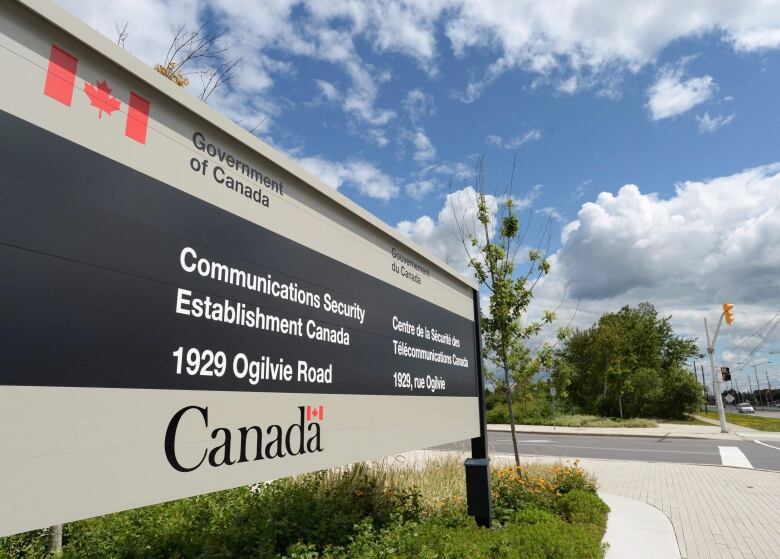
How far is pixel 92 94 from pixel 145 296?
90cm

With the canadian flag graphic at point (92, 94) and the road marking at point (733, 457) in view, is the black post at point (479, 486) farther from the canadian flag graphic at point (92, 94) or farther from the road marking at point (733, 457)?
the road marking at point (733, 457)

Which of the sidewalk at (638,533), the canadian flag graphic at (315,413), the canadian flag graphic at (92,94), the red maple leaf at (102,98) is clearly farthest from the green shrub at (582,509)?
the red maple leaf at (102,98)

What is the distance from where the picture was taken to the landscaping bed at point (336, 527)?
378cm

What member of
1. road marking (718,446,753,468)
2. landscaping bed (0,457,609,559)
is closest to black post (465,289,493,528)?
landscaping bed (0,457,609,559)

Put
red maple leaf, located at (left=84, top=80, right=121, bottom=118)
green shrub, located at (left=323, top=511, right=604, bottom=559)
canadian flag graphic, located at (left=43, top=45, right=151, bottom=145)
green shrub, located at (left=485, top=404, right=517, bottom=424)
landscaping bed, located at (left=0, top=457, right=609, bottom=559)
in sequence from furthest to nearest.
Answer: green shrub, located at (left=485, top=404, right=517, bottom=424)
landscaping bed, located at (left=0, top=457, right=609, bottom=559)
green shrub, located at (left=323, top=511, right=604, bottom=559)
red maple leaf, located at (left=84, top=80, right=121, bottom=118)
canadian flag graphic, located at (left=43, top=45, right=151, bottom=145)

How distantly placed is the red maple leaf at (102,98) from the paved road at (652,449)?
1307cm

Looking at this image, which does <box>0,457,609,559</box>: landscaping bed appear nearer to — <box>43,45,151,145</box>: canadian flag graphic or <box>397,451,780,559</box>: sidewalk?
<box>397,451,780,559</box>: sidewalk

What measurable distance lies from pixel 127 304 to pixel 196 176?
80cm

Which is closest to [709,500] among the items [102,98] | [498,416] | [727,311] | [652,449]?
[652,449]

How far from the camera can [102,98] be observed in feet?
6.74

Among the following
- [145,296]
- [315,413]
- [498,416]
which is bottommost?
[498,416]

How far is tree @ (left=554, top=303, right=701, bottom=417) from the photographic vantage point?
35.4 metres

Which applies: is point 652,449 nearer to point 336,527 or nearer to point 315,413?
point 336,527

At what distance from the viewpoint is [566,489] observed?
739cm
